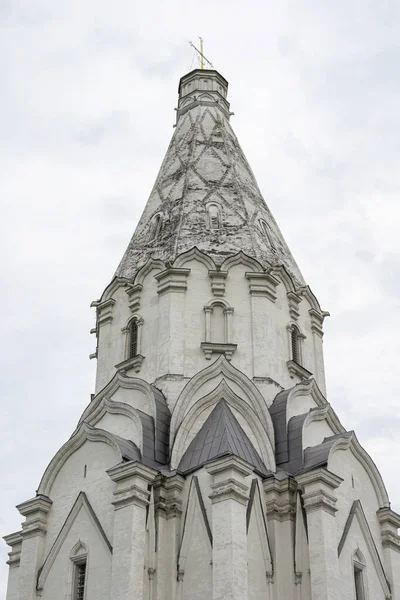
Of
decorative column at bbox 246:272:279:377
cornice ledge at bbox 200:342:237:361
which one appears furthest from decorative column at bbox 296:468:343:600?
cornice ledge at bbox 200:342:237:361

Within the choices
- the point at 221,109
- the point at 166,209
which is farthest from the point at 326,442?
the point at 221,109

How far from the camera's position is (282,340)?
71.9 feet

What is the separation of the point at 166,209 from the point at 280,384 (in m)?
5.96

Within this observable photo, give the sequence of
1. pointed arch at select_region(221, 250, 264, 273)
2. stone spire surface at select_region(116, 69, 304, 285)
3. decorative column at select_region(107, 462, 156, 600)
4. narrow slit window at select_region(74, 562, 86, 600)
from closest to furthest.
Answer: decorative column at select_region(107, 462, 156, 600) < narrow slit window at select_region(74, 562, 86, 600) < pointed arch at select_region(221, 250, 264, 273) < stone spire surface at select_region(116, 69, 304, 285)

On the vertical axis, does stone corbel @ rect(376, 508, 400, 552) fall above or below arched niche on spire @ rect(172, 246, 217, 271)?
below

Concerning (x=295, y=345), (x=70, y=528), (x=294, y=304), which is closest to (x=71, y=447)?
(x=70, y=528)

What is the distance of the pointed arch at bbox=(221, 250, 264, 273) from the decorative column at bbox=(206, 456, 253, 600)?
620cm

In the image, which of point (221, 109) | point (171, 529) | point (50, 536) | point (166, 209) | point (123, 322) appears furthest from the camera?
point (221, 109)

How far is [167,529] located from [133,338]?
5.58 m

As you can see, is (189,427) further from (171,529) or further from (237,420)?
(171,529)

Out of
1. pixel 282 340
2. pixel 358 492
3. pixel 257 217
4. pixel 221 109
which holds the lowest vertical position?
pixel 358 492

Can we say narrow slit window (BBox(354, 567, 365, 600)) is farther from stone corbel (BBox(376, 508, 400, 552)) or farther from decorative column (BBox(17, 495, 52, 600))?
decorative column (BBox(17, 495, 52, 600))

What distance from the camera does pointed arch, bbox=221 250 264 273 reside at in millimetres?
22312

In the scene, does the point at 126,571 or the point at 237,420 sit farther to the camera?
the point at 237,420
